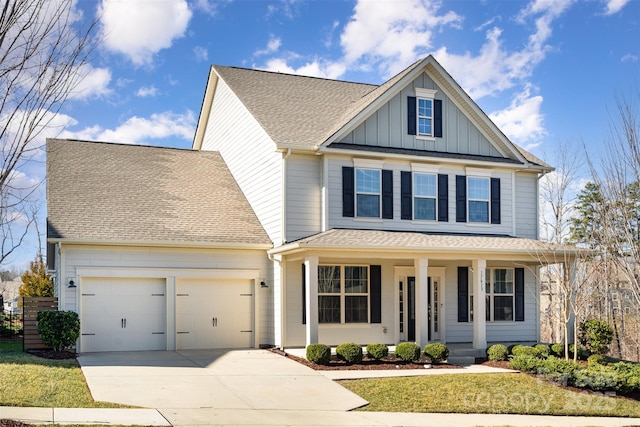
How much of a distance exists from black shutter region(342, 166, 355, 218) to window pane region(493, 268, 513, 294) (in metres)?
5.75

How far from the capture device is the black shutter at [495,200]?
22.2 metres

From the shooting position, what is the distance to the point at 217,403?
12.3 m

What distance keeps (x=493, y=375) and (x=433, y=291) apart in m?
5.67

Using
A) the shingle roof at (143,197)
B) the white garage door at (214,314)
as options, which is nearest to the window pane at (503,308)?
the shingle roof at (143,197)

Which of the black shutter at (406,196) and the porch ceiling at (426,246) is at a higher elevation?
the black shutter at (406,196)

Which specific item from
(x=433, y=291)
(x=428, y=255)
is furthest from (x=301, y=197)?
(x=433, y=291)

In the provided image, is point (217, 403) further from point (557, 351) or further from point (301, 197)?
point (557, 351)

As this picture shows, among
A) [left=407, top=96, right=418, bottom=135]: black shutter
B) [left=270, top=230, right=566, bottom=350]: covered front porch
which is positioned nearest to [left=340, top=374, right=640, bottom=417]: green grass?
[left=270, top=230, right=566, bottom=350]: covered front porch

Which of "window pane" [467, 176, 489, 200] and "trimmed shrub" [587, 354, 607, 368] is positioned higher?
"window pane" [467, 176, 489, 200]

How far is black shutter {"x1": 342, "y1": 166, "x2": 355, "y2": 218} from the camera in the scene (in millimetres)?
20141

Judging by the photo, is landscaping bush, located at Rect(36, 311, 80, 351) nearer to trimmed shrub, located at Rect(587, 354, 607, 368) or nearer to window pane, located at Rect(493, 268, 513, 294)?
window pane, located at Rect(493, 268, 513, 294)

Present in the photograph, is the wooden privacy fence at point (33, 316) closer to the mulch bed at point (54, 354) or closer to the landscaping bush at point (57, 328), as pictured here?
the mulch bed at point (54, 354)

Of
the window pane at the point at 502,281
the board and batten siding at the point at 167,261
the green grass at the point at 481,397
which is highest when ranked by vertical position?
the board and batten siding at the point at 167,261

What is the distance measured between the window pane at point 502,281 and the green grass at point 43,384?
525 inches
